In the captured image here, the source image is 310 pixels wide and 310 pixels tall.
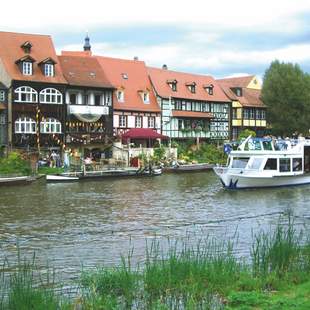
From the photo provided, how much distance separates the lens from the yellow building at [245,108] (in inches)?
3583

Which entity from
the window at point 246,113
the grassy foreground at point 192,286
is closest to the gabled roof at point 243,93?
the window at point 246,113

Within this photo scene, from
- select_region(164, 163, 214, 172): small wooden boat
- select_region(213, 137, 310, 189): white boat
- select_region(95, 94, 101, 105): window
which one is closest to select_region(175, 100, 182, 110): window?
select_region(95, 94, 101, 105): window

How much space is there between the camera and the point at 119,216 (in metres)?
30.2

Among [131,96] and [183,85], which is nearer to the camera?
[131,96]

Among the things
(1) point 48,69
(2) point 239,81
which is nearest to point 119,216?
(1) point 48,69

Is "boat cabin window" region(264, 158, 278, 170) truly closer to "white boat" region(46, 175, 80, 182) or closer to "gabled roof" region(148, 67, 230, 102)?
"white boat" region(46, 175, 80, 182)

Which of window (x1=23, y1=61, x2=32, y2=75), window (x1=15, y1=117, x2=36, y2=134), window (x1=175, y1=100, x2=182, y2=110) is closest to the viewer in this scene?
window (x1=15, y1=117, x2=36, y2=134)

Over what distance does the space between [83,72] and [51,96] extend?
22.0ft

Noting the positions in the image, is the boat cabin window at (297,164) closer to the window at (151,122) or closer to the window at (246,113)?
the window at (151,122)

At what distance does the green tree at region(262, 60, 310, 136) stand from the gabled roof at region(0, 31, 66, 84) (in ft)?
128

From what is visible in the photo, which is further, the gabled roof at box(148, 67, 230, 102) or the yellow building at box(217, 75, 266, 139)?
the yellow building at box(217, 75, 266, 139)

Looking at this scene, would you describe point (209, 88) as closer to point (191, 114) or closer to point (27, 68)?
point (191, 114)

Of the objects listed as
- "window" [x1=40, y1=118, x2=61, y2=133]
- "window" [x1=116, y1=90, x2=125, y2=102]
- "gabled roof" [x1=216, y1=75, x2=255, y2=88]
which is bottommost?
"window" [x1=40, y1=118, x2=61, y2=133]

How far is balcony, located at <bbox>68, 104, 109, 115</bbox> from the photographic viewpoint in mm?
66312
